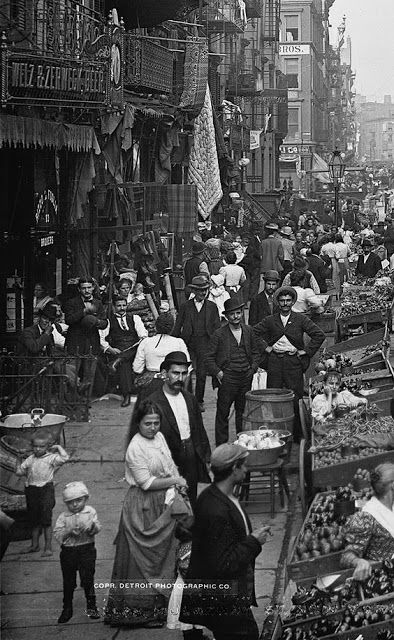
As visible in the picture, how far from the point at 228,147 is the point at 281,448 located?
31.9 meters

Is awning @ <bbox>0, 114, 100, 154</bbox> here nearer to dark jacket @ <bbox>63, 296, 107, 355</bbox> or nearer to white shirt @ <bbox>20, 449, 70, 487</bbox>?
dark jacket @ <bbox>63, 296, 107, 355</bbox>

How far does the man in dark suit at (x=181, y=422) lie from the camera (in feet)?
30.1

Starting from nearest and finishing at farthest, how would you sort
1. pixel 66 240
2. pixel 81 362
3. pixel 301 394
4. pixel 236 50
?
pixel 301 394
pixel 81 362
pixel 66 240
pixel 236 50

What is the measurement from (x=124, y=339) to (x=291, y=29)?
6572 cm

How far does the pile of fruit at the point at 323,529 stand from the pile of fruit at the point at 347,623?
→ 2.43 feet

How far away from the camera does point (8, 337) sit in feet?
49.2

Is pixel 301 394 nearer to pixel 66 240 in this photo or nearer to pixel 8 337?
pixel 8 337

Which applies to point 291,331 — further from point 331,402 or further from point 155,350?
point 155,350

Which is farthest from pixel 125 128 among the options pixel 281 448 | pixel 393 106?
pixel 393 106

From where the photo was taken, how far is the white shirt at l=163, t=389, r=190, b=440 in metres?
9.21

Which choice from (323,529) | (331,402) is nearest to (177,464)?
(323,529)

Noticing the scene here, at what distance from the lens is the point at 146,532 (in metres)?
8.03

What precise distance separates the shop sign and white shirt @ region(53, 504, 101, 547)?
69833mm

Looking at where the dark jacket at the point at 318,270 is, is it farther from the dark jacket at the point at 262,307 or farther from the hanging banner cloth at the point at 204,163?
the hanging banner cloth at the point at 204,163
